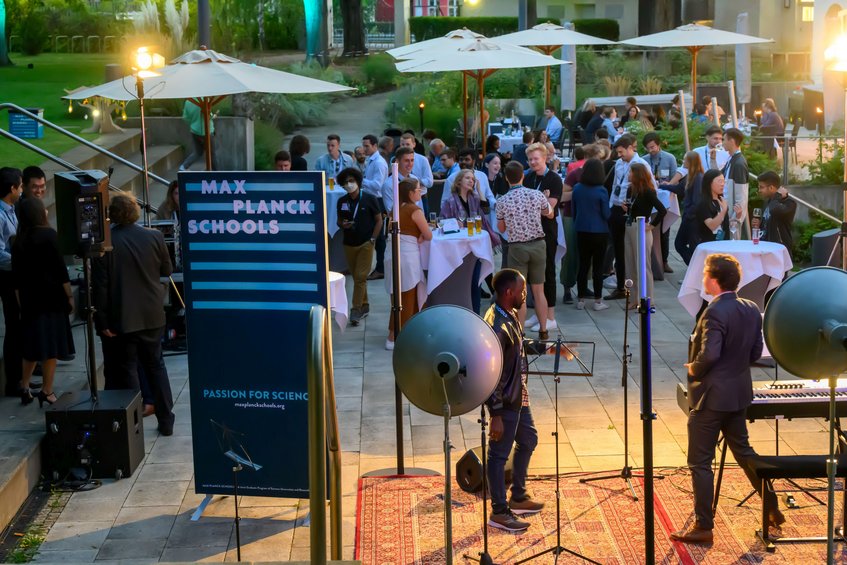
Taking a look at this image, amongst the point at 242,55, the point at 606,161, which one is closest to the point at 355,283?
the point at 606,161

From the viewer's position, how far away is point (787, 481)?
841cm

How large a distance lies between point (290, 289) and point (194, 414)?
120 centimetres

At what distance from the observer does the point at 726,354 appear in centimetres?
706

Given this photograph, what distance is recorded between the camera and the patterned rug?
7207 mm

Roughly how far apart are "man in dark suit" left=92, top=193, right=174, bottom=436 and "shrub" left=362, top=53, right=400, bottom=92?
25839mm

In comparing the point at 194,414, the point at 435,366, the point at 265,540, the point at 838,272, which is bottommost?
the point at 265,540

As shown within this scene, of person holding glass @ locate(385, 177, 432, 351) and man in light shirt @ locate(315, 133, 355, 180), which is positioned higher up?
man in light shirt @ locate(315, 133, 355, 180)

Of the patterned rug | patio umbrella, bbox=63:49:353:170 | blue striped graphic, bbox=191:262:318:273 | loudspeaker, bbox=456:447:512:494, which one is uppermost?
patio umbrella, bbox=63:49:353:170

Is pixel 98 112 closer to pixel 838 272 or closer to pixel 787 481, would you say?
pixel 787 481

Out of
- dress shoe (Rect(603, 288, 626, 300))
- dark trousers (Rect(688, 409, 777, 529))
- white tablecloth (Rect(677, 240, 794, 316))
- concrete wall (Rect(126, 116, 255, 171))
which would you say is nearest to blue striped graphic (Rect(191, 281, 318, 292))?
dark trousers (Rect(688, 409, 777, 529))

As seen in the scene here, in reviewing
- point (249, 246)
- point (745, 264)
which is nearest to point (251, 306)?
point (249, 246)

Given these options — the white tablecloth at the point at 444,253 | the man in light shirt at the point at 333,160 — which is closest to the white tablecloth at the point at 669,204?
the white tablecloth at the point at 444,253

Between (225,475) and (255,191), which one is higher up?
(255,191)

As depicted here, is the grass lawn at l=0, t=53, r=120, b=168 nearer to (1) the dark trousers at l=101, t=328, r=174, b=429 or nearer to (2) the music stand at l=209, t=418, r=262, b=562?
(1) the dark trousers at l=101, t=328, r=174, b=429
